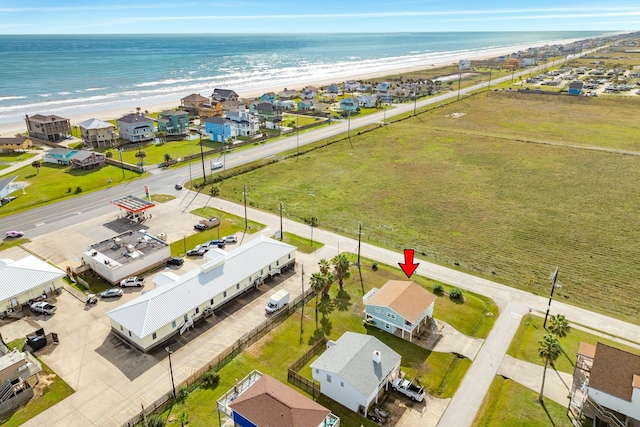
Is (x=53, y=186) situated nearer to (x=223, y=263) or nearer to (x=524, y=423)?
(x=223, y=263)

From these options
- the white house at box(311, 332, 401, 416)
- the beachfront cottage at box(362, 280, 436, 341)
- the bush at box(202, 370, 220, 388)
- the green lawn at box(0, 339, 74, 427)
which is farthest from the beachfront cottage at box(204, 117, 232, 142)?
the white house at box(311, 332, 401, 416)

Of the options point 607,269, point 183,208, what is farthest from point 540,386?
point 183,208

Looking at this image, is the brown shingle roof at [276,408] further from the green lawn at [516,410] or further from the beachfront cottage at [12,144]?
the beachfront cottage at [12,144]

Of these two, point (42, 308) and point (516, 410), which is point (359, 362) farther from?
point (42, 308)

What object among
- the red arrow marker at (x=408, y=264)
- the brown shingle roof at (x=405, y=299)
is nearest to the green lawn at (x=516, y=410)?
the brown shingle roof at (x=405, y=299)

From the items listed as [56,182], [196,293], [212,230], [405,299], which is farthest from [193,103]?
[405,299]

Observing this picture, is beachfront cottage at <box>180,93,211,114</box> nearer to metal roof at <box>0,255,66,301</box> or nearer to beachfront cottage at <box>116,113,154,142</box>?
beachfront cottage at <box>116,113,154,142</box>
